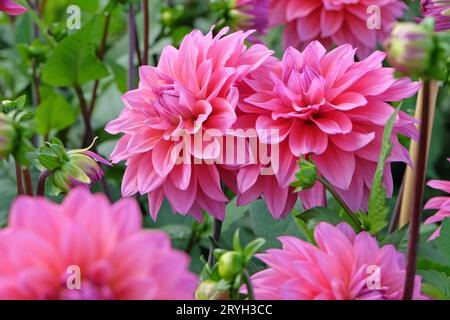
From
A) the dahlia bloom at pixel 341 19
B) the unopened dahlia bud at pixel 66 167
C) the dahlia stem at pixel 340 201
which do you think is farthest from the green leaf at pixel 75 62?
the dahlia stem at pixel 340 201

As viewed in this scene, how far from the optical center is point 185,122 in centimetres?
61

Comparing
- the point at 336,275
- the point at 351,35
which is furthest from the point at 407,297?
the point at 351,35

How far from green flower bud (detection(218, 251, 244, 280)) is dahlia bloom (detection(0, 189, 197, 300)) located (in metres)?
0.07

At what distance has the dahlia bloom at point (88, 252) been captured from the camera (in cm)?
37

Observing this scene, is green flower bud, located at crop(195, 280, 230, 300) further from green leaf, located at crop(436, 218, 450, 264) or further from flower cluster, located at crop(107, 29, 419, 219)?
green leaf, located at crop(436, 218, 450, 264)

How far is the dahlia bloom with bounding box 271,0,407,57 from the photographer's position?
2.96 ft

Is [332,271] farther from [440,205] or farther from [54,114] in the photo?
[54,114]

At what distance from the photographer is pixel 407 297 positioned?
17.7 inches

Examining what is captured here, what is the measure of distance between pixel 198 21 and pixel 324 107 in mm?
799

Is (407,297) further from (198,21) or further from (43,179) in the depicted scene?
(198,21)

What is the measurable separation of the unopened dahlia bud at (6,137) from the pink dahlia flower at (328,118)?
0.16 meters

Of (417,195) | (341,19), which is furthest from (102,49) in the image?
(417,195)

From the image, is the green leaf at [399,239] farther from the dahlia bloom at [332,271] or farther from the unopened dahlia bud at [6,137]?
the unopened dahlia bud at [6,137]

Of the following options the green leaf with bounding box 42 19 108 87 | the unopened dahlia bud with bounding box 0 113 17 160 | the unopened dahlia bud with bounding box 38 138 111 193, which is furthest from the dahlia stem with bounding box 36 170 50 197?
the green leaf with bounding box 42 19 108 87
